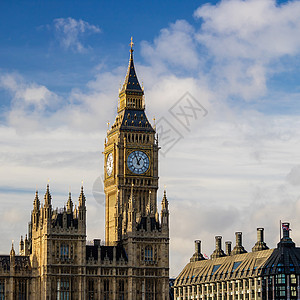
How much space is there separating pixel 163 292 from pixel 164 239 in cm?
902

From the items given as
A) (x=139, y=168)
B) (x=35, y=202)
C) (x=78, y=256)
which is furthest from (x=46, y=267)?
(x=139, y=168)

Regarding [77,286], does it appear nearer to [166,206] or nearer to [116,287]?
[116,287]

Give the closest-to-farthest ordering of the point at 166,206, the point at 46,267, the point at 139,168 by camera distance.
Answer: the point at 46,267 → the point at 166,206 → the point at 139,168

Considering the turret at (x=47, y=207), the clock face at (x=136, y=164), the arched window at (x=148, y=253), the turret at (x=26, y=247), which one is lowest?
the arched window at (x=148, y=253)

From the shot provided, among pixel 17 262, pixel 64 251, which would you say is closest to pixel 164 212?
pixel 64 251

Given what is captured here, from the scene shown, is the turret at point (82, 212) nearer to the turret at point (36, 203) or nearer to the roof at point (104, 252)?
the roof at point (104, 252)

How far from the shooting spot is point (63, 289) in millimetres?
169000

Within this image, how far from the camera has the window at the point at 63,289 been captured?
168725 mm

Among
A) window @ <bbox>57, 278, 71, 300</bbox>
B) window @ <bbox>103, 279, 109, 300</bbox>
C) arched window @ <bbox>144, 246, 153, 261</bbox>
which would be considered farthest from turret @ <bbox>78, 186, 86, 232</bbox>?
arched window @ <bbox>144, 246, 153, 261</bbox>

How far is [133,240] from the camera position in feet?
572

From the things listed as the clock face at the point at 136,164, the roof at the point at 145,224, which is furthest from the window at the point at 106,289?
the clock face at the point at 136,164

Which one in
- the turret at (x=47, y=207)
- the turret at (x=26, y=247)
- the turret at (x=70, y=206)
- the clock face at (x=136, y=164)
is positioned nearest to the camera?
the turret at (x=47, y=207)

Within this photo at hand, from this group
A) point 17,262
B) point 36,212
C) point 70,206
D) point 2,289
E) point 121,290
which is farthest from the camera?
point 36,212

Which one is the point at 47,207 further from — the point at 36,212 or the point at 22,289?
the point at 22,289
